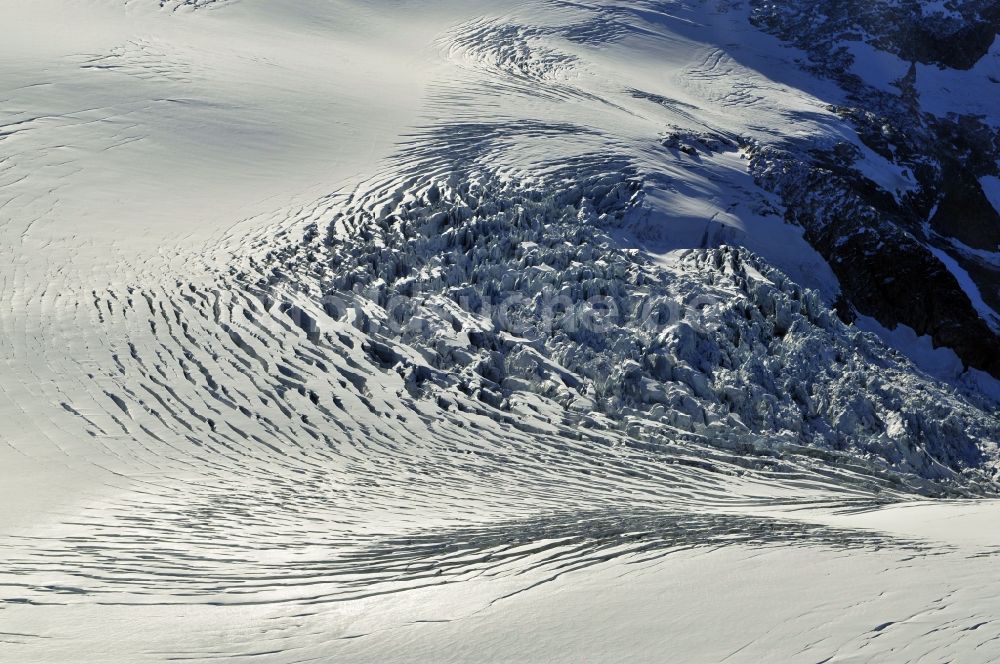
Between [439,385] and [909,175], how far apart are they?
15.4 m

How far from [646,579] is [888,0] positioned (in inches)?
1146

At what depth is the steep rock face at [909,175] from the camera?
1549cm

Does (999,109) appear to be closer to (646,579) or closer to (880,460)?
(880,460)

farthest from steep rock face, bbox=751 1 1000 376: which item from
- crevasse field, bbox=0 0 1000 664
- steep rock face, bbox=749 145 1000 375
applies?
crevasse field, bbox=0 0 1000 664

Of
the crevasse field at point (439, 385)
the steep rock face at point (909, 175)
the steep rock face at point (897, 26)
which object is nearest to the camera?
the crevasse field at point (439, 385)

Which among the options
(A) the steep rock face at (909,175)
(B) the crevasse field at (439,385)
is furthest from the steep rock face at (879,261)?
(B) the crevasse field at (439,385)

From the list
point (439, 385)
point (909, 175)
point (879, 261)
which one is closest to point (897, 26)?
point (909, 175)

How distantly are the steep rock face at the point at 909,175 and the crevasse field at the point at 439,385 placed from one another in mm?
605

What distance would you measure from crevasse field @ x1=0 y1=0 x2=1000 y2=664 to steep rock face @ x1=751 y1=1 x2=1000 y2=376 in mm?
605

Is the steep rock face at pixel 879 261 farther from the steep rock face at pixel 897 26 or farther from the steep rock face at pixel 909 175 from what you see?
the steep rock face at pixel 897 26

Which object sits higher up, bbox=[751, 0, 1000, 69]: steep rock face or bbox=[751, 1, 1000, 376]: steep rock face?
bbox=[751, 0, 1000, 69]: steep rock face

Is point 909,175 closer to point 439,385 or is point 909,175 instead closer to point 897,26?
point 897,26

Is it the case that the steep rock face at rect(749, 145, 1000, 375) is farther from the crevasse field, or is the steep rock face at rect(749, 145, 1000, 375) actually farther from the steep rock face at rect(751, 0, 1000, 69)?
the steep rock face at rect(751, 0, 1000, 69)

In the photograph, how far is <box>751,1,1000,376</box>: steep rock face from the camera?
1549 cm
